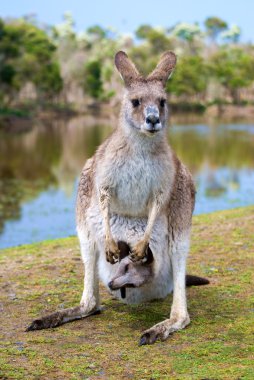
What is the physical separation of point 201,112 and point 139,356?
63.6 meters

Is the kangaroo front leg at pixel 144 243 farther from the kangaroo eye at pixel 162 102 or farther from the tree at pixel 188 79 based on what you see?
the tree at pixel 188 79

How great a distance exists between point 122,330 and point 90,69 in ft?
212

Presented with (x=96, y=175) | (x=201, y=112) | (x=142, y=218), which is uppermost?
(x=96, y=175)

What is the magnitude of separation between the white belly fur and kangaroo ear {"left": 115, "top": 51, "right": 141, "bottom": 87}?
746 millimetres

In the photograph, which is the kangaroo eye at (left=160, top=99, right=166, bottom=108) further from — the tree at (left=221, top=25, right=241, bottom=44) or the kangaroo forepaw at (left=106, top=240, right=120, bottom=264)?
the tree at (left=221, top=25, right=241, bottom=44)

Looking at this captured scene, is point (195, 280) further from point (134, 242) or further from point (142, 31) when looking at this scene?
point (142, 31)

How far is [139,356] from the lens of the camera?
331 cm

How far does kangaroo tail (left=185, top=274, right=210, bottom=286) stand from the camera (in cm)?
443

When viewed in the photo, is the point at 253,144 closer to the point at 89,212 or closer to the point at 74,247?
the point at 74,247

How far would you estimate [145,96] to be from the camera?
11.8 ft

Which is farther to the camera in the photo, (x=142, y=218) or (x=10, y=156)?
(x=10, y=156)

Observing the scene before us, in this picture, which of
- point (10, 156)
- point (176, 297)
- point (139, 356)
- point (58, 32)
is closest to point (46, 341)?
point (139, 356)

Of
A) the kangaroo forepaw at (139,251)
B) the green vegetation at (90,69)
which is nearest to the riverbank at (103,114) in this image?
the green vegetation at (90,69)

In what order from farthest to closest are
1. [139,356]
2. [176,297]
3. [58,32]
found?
[58,32]
[176,297]
[139,356]
